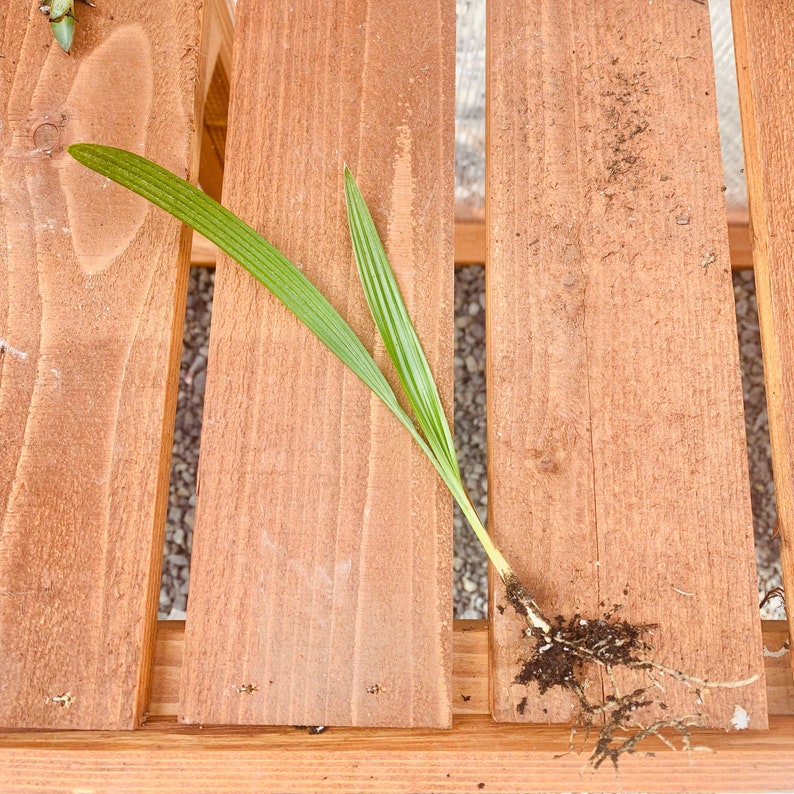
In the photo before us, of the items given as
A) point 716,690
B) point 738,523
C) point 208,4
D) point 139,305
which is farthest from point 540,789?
point 208,4

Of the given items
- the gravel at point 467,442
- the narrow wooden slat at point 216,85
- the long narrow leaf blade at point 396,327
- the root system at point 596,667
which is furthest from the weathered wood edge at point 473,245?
the root system at point 596,667

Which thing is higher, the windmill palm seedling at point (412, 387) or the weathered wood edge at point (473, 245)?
the weathered wood edge at point (473, 245)

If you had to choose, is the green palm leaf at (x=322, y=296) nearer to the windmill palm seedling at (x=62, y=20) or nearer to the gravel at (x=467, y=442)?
the windmill palm seedling at (x=62, y=20)

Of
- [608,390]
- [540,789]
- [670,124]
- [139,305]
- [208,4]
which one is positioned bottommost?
[540,789]

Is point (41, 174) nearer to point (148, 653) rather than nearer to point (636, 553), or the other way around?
point (148, 653)

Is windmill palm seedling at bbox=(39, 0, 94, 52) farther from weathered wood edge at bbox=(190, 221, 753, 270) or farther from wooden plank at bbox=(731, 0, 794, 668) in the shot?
wooden plank at bbox=(731, 0, 794, 668)

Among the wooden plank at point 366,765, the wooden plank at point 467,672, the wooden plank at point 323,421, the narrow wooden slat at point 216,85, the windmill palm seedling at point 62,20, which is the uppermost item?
the narrow wooden slat at point 216,85
